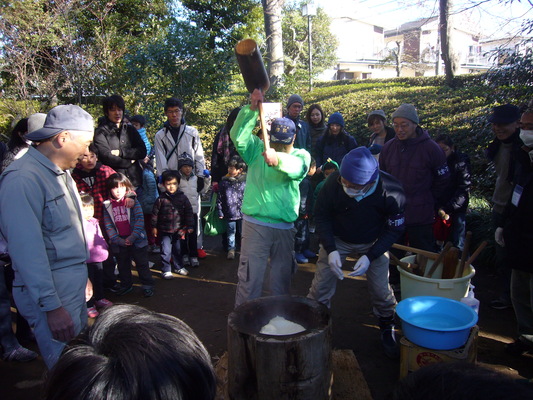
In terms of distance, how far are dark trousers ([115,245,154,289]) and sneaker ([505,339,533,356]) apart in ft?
11.8

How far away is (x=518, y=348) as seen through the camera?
10.4 ft

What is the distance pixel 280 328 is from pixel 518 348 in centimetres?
207

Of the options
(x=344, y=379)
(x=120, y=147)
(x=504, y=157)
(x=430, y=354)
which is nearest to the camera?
(x=430, y=354)

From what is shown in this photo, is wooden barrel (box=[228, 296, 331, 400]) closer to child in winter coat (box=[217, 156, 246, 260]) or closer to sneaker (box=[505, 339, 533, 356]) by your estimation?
sneaker (box=[505, 339, 533, 356])

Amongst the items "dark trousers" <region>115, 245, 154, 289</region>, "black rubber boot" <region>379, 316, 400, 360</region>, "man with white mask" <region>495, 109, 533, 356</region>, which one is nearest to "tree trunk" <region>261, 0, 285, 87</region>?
"dark trousers" <region>115, 245, 154, 289</region>

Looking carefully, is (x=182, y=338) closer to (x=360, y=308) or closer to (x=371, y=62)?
(x=360, y=308)

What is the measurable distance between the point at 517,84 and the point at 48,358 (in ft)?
21.3

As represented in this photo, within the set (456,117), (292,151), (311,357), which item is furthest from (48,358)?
(456,117)

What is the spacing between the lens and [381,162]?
4.34 m

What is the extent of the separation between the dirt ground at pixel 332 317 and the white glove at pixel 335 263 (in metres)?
0.84

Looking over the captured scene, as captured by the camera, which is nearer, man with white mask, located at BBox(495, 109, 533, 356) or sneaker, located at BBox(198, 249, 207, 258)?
man with white mask, located at BBox(495, 109, 533, 356)

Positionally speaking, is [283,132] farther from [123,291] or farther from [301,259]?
[123,291]

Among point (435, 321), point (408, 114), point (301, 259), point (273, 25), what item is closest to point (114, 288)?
point (301, 259)

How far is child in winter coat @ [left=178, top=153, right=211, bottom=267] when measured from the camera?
17.0 ft
